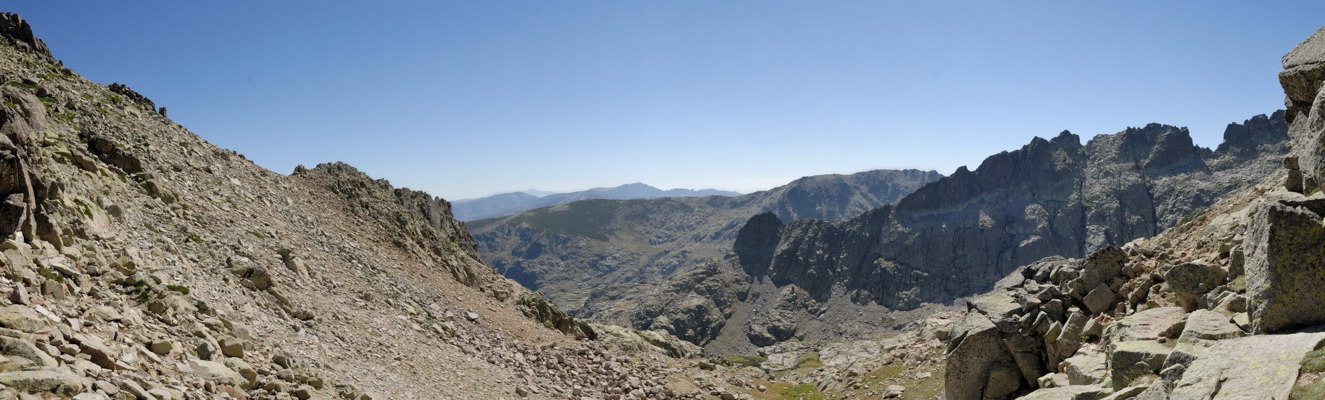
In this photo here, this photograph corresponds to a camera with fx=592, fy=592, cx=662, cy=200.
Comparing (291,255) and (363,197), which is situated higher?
(363,197)

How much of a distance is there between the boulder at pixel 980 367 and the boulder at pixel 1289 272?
12.2 metres

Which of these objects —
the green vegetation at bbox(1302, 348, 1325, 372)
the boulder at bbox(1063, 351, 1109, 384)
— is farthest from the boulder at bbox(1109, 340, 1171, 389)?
the green vegetation at bbox(1302, 348, 1325, 372)

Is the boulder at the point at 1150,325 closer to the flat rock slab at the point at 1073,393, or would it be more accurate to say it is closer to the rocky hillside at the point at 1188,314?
the rocky hillside at the point at 1188,314

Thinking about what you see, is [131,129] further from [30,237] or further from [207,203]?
[30,237]

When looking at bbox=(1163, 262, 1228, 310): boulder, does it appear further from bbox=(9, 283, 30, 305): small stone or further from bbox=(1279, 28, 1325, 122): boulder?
bbox=(9, 283, 30, 305): small stone

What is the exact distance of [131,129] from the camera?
37.9 meters

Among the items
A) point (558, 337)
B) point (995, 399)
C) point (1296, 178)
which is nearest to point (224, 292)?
point (558, 337)

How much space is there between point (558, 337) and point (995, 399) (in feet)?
117

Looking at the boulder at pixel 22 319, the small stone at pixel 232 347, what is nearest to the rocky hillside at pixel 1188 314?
the boulder at pixel 22 319

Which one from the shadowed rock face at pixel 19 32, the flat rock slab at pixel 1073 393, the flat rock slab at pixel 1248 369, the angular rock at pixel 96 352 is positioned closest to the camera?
the flat rock slab at pixel 1248 369

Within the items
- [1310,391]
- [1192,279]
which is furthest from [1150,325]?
[1310,391]

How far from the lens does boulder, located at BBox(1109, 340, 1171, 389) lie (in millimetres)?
18406

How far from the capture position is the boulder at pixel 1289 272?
16.6m

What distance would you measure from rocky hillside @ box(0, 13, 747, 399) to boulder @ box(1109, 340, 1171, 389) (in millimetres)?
27049
